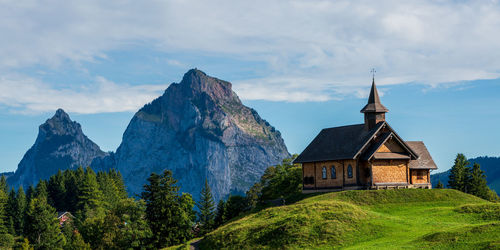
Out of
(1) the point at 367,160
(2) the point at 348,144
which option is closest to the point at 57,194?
(2) the point at 348,144

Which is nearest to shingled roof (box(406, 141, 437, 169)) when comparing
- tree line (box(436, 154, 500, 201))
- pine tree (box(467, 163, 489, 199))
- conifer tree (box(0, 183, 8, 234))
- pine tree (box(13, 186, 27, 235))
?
tree line (box(436, 154, 500, 201))

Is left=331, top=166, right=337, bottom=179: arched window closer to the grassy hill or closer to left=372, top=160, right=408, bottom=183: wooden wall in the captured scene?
left=372, top=160, right=408, bottom=183: wooden wall

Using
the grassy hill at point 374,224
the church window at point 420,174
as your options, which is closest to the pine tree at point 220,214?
the grassy hill at point 374,224

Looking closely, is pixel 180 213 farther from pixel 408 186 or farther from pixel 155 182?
pixel 408 186

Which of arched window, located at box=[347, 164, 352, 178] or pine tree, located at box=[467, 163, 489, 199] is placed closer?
arched window, located at box=[347, 164, 352, 178]

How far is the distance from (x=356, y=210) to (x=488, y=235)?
15537 mm

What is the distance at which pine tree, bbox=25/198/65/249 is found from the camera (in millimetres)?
96000

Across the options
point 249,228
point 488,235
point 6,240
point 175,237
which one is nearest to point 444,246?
point 488,235

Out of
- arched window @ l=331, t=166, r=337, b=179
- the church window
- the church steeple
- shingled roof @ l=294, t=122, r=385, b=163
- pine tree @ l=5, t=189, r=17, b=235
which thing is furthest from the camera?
pine tree @ l=5, t=189, r=17, b=235

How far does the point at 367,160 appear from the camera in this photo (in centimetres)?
6284

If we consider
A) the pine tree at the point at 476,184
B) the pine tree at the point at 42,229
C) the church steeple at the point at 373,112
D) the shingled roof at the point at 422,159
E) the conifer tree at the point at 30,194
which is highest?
the church steeple at the point at 373,112

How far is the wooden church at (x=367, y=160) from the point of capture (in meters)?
64.0

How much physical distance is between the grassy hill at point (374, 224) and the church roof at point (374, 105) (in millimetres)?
11228

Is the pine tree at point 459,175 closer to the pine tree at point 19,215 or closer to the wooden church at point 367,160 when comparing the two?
the wooden church at point 367,160
